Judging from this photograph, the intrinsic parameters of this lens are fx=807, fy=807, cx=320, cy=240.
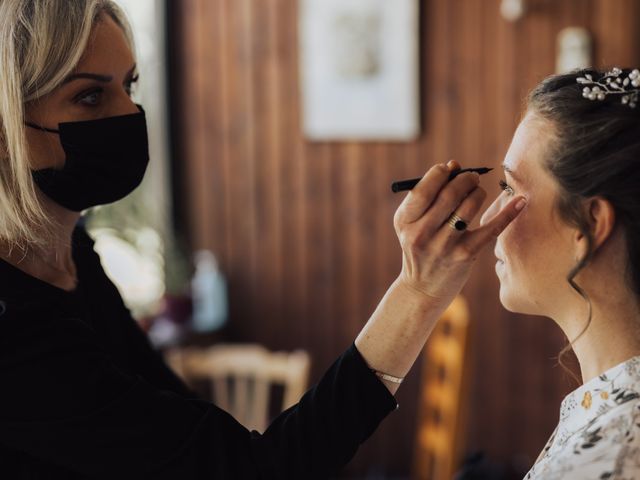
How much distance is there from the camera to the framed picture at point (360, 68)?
339cm

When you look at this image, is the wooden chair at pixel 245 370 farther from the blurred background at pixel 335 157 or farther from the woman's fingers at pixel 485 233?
the woman's fingers at pixel 485 233

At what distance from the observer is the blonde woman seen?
1.11m

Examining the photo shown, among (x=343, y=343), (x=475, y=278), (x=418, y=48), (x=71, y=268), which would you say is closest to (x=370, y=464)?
(x=343, y=343)

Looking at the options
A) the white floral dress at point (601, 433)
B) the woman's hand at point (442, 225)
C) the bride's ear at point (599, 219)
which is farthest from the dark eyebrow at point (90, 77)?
the white floral dress at point (601, 433)

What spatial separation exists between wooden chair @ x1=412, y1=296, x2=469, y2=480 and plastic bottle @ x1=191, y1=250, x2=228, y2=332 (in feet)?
4.10

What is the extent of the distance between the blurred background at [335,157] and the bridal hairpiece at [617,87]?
212 centimetres

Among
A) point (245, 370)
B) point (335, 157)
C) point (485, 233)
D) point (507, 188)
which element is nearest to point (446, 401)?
point (245, 370)

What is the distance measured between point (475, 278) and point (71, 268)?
2288 millimetres

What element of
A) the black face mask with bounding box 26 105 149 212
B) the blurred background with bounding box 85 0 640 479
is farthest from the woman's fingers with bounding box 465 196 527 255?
the blurred background with bounding box 85 0 640 479

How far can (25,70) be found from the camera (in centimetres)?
118

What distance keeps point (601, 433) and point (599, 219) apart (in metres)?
0.29

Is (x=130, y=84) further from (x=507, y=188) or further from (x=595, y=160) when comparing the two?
(x=595, y=160)

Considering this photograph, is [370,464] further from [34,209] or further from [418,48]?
[34,209]

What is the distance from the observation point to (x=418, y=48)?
134 inches
